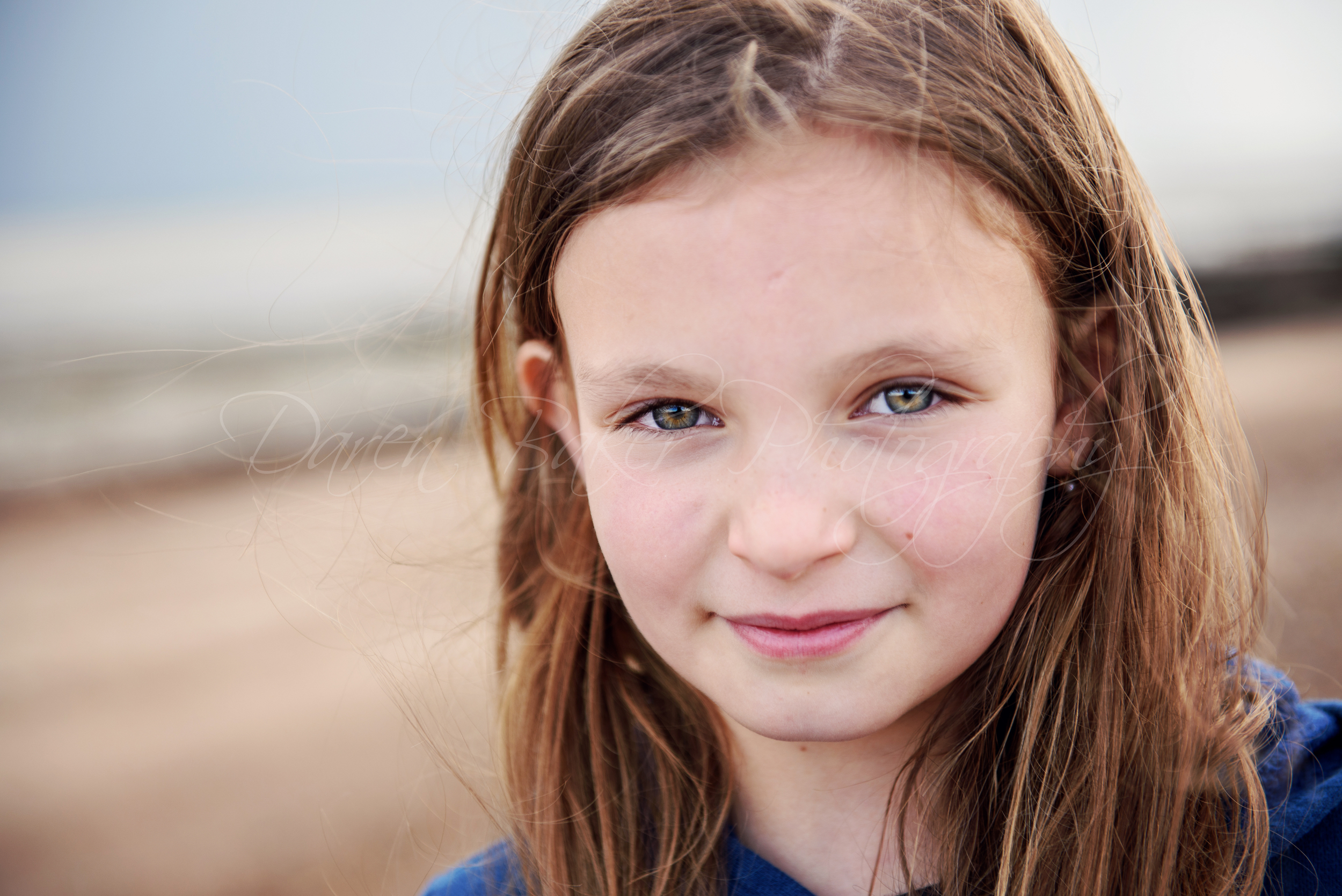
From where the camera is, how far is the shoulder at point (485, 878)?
4.94 feet

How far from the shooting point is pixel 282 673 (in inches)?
178

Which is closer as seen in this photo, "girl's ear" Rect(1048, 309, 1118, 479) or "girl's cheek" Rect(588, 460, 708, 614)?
"girl's cheek" Rect(588, 460, 708, 614)

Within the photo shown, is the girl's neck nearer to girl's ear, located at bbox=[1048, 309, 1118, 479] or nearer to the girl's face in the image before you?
the girl's face

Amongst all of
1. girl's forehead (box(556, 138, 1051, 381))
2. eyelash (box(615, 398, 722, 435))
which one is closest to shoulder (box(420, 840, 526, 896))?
eyelash (box(615, 398, 722, 435))

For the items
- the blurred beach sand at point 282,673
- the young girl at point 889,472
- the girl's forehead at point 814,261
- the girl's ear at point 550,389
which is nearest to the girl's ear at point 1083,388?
the young girl at point 889,472

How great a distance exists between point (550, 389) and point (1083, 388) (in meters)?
0.80

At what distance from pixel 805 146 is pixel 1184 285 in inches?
28.7

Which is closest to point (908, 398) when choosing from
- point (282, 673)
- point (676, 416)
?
point (676, 416)

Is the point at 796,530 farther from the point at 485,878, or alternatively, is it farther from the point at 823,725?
the point at 485,878

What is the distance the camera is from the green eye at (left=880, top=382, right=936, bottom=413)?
1.09 meters

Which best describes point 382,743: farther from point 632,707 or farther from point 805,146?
point 805,146

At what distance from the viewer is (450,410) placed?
1695 millimetres

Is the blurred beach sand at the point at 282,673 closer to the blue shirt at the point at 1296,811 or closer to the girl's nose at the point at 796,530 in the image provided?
the blue shirt at the point at 1296,811

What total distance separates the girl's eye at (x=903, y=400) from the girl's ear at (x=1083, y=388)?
0.25 m
